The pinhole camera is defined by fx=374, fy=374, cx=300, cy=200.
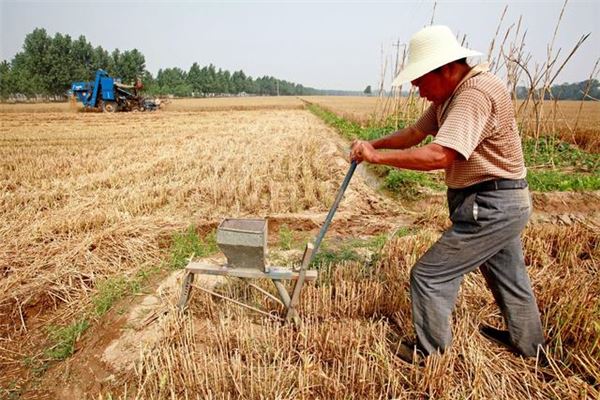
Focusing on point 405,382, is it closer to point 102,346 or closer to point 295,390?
point 295,390

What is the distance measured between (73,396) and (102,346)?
1.44 ft

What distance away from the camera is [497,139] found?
2.15m

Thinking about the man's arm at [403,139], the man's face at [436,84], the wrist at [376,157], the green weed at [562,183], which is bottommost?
the green weed at [562,183]

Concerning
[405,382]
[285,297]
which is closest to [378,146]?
[285,297]

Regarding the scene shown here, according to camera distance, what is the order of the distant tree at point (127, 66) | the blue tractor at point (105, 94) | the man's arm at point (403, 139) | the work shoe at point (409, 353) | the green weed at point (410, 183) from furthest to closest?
1. the distant tree at point (127, 66)
2. the blue tractor at point (105, 94)
3. the green weed at point (410, 183)
4. the man's arm at point (403, 139)
5. the work shoe at point (409, 353)

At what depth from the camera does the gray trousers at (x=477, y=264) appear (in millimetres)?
2268

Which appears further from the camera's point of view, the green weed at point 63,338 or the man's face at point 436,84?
the green weed at point 63,338

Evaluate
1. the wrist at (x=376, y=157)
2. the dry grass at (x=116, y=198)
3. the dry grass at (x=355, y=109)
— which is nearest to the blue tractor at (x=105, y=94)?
the dry grass at (x=116, y=198)

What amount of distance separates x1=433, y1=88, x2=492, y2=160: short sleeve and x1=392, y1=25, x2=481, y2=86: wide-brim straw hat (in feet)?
0.73

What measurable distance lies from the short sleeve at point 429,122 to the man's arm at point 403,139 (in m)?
0.04

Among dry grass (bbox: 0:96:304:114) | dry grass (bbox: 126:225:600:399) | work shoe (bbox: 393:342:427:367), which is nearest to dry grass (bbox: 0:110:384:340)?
dry grass (bbox: 126:225:600:399)

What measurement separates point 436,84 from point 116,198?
547 centimetres

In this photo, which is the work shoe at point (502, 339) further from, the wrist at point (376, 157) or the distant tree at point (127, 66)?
the distant tree at point (127, 66)

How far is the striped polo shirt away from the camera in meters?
2.00
